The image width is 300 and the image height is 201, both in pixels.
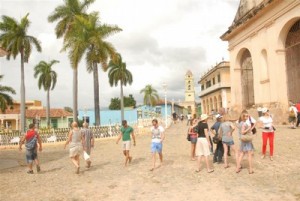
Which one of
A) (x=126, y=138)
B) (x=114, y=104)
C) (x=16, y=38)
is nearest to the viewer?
(x=126, y=138)

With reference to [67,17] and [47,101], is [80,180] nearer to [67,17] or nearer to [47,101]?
[67,17]

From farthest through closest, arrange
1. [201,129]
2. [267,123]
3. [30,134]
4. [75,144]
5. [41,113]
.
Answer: [41,113], [30,134], [267,123], [75,144], [201,129]

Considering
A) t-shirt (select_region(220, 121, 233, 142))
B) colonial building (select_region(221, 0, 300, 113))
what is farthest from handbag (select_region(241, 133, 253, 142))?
colonial building (select_region(221, 0, 300, 113))

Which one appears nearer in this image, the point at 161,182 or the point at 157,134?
the point at 161,182

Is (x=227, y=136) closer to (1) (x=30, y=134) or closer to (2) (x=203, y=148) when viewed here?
(2) (x=203, y=148)

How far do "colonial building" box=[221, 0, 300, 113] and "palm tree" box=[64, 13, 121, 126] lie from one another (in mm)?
11083

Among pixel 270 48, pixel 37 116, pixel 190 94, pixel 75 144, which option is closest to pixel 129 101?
pixel 190 94

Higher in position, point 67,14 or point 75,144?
point 67,14

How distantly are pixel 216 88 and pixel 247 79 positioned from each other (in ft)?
67.7

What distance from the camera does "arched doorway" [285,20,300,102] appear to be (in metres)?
22.7

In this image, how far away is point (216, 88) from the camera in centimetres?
5103

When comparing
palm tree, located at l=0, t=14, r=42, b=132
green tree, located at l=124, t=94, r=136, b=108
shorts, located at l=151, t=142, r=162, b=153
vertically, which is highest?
palm tree, located at l=0, t=14, r=42, b=132

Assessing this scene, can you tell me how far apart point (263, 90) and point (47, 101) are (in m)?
30.4

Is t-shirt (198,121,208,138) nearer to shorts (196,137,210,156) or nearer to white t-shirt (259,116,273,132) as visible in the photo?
shorts (196,137,210,156)
